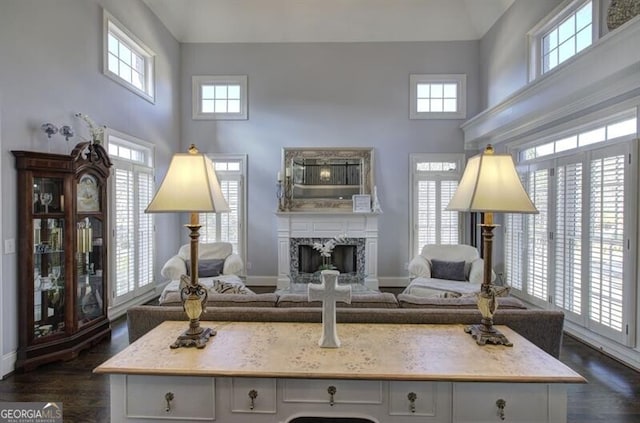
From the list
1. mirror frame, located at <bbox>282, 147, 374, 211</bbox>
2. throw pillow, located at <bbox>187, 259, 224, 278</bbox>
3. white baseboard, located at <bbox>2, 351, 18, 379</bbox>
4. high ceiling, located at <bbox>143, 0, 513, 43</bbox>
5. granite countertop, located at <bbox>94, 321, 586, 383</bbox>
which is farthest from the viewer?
mirror frame, located at <bbox>282, 147, 374, 211</bbox>

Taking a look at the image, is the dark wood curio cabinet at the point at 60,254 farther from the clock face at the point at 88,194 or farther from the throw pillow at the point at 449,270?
the throw pillow at the point at 449,270

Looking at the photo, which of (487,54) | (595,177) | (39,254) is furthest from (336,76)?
(39,254)

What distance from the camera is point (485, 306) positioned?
69.2 inches

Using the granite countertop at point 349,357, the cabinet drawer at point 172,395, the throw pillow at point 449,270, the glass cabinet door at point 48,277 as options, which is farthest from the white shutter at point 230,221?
the cabinet drawer at point 172,395

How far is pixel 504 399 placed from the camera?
1.39m

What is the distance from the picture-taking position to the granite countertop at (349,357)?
138 centimetres

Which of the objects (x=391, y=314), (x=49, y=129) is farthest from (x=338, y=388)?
(x=49, y=129)

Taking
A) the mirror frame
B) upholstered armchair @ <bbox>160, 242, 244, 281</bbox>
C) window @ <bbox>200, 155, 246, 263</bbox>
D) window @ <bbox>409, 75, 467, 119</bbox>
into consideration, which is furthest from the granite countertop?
window @ <bbox>409, 75, 467, 119</bbox>

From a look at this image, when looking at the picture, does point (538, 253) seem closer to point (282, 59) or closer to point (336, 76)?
point (336, 76)

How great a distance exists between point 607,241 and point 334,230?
369 cm

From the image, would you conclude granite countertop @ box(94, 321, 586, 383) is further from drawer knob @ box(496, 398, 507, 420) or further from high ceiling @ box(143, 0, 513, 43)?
high ceiling @ box(143, 0, 513, 43)

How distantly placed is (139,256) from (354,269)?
351 cm

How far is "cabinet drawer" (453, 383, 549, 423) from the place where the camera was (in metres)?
1.38

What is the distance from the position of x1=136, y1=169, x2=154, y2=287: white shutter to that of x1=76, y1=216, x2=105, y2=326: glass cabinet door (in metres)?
1.10
